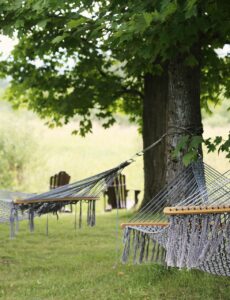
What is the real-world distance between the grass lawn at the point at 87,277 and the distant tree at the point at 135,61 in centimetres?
91

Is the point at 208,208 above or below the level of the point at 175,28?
below

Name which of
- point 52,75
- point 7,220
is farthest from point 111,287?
point 52,75

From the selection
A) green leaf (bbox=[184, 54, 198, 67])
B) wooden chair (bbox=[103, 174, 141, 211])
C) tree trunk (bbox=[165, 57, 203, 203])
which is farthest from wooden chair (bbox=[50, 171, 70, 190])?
green leaf (bbox=[184, 54, 198, 67])

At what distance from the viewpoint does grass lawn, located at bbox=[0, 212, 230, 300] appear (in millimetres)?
4859

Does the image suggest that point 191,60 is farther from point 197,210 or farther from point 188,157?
point 197,210

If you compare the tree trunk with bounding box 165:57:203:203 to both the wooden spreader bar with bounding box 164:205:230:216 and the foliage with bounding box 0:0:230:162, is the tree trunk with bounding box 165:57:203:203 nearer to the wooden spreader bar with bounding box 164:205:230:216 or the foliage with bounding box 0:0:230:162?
the foliage with bounding box 0:0:230:162

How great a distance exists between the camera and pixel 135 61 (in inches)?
260

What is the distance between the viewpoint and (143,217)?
200 inches

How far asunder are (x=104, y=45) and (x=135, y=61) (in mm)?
2719

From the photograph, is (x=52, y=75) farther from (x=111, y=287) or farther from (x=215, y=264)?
(x=215, y=264)

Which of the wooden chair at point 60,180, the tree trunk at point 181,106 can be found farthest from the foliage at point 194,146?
the wooden chair at point 60,180

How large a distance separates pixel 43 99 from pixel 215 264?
324 inches

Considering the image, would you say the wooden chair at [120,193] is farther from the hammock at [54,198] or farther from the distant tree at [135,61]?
the hammock at [54,198]

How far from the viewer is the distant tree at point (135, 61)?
16.0 feet
